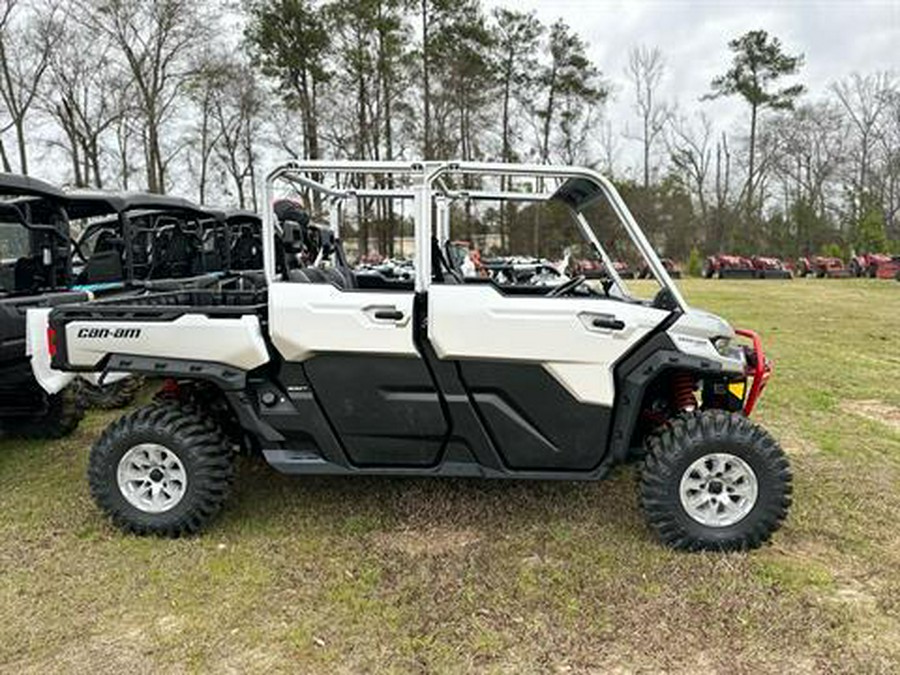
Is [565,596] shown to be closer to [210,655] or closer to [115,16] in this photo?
[210,655]

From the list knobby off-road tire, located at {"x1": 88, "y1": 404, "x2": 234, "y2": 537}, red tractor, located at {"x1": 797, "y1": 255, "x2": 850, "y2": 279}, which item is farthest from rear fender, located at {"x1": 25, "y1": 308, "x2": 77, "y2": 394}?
red tractor, located at {"x1": 797, "y1": 255, "x2": 850, "y2": 279}

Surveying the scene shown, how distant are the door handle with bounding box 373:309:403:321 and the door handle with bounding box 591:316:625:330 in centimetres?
93

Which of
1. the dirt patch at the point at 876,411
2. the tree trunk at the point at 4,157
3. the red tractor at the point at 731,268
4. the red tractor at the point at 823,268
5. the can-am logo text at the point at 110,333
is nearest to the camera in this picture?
the can-am logo text at the point at 110,333

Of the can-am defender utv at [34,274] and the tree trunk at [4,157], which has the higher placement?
the tree trunk at [4,157]

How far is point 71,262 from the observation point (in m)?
5.64

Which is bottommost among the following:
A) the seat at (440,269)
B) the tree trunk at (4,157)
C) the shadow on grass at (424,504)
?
the shadow on grass at (424,504)

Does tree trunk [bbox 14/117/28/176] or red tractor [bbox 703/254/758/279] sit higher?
tree trunk [bbox 14/117/28/176]

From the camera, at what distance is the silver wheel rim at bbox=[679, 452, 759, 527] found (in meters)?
3.50

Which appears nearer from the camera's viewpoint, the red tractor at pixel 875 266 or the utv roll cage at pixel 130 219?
the utv roll cage at pixel 130 219

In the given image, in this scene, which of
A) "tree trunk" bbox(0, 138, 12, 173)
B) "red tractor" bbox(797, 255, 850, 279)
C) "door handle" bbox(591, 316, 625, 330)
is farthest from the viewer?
"red tractor" bbox(797, 255, 850, 279)

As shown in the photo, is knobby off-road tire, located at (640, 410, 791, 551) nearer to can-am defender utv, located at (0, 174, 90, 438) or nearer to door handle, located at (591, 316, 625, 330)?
door handle, located at (591, 316, 625, 330)

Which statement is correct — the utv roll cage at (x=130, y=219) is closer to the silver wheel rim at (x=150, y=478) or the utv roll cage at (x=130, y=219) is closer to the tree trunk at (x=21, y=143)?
the silver wheel rim at (x=150, y=478)

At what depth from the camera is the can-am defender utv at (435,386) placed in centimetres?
347

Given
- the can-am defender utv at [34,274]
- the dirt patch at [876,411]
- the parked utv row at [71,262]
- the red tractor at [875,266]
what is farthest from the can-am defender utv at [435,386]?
the red tractor at [875,266]
